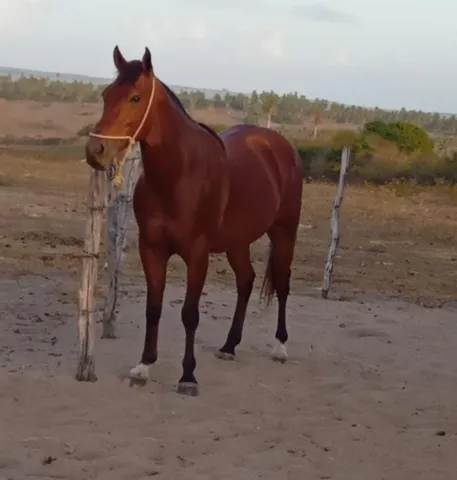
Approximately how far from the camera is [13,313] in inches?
301

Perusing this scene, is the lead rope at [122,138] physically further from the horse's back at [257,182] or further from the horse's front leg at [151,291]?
the horse's back at [257,182]

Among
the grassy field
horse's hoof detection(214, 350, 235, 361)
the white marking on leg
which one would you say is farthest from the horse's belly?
the grassy field

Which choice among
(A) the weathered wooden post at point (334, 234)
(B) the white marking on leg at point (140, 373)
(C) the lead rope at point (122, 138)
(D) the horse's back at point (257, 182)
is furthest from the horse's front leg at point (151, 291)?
(A) the weathered wooden post at point (334, 234)

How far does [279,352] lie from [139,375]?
142cm

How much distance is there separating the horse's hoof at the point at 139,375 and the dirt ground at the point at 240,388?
84 millimetres

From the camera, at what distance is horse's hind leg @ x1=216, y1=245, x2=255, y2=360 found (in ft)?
21.8

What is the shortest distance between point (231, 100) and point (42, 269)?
84.6 metres

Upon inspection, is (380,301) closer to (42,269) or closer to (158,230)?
(42,269)

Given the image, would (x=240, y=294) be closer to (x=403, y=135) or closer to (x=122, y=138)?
(x=122, y=138)

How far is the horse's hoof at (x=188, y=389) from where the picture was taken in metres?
5.60

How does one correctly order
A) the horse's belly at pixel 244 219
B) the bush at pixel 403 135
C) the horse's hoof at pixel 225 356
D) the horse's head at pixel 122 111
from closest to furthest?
1. the horse's head at pixel 122 111
2. the horse's belly at pixel 244 219
3. the horse's hoof at pixel 225 356
4. the bush at pixel 403 135

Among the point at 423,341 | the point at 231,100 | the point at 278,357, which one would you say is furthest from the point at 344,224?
the point at 231,100

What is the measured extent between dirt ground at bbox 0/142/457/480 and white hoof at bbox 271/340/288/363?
0.07 metres

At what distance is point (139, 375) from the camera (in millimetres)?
5703
